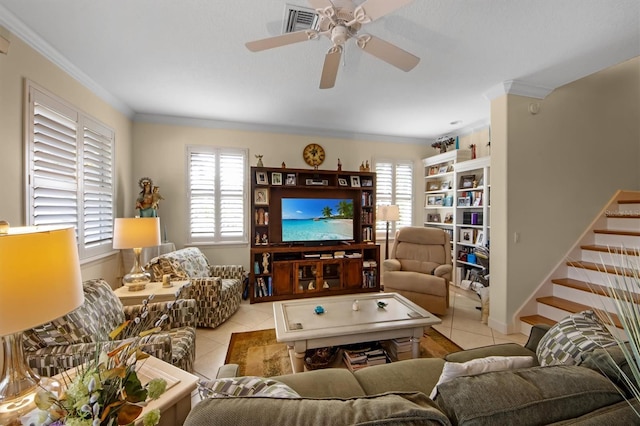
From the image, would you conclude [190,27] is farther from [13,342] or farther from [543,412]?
[543,412]

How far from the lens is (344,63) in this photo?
250 cm

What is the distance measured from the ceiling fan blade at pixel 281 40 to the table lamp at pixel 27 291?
4.67ft

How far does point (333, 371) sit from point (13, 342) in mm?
1369

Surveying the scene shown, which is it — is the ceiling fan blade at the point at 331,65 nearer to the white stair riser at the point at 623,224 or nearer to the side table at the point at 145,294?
the side table at the point at 145,294

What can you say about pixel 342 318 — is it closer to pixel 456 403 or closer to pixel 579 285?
pixel 456 403

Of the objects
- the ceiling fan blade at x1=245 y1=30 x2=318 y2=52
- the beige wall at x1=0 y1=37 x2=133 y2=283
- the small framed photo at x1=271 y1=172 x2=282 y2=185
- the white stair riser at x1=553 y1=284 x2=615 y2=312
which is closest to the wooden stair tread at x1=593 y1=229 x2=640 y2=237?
the white stair riser at x1=553 y1=284 x2=615 y2=312

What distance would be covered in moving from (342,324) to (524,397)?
4.82 ft

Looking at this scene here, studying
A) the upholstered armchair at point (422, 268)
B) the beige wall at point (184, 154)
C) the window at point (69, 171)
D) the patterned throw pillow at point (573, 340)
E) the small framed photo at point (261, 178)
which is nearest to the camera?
the patterned throw pillow at point (573, 340)

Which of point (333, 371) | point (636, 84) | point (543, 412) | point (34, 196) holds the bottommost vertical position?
point (333, 371)

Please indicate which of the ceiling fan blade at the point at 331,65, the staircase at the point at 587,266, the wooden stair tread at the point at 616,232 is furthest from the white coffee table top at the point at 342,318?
the wooden stair tread at the point at 616,232

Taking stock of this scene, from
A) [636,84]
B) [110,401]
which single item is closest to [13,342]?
[110,401]

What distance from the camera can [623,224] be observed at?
10.0ft

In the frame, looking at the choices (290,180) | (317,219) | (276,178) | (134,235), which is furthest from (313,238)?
(134,235)

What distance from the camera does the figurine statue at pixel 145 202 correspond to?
11.7ft
